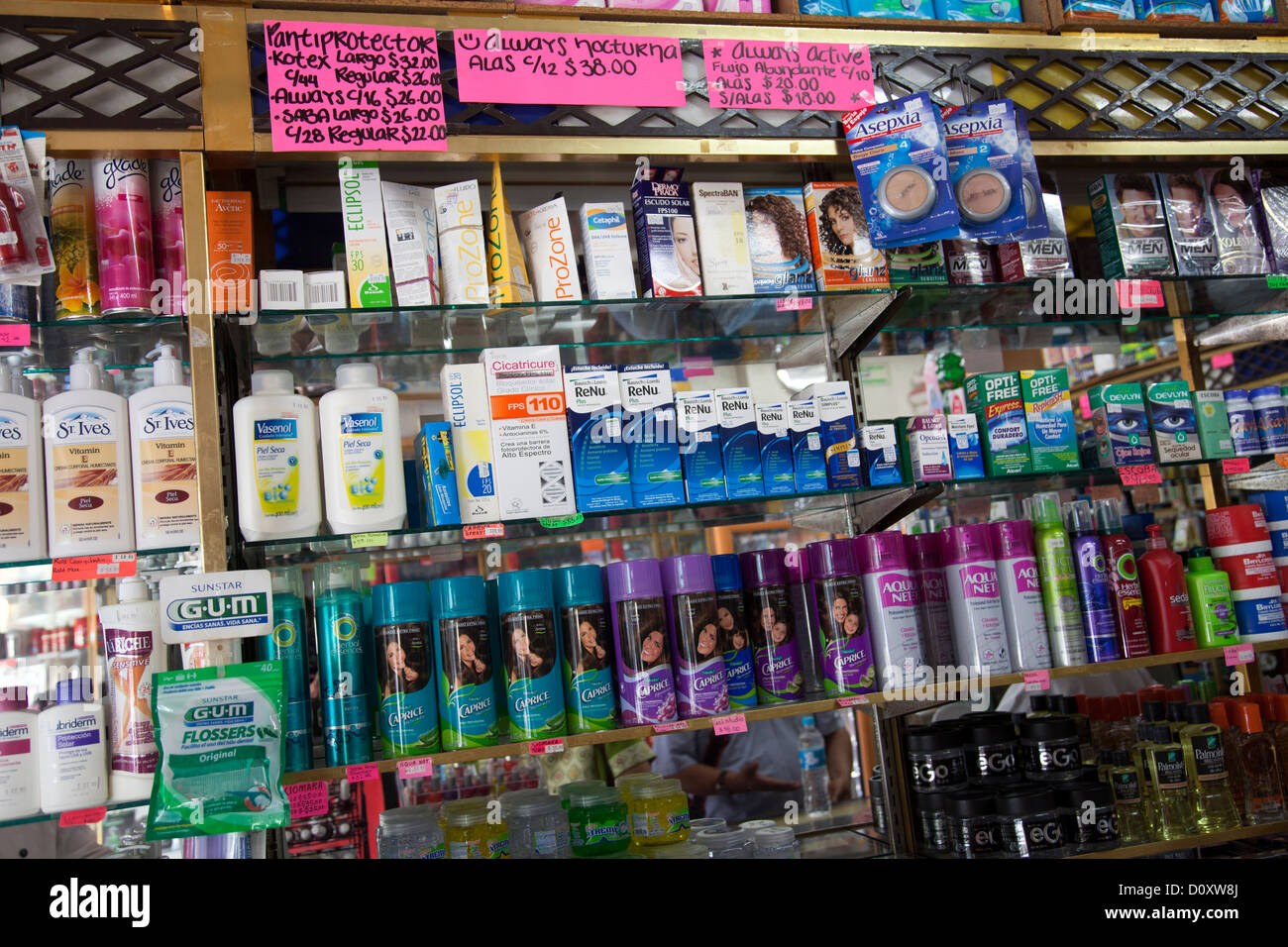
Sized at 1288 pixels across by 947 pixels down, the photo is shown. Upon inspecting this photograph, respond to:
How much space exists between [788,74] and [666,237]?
1.77ft

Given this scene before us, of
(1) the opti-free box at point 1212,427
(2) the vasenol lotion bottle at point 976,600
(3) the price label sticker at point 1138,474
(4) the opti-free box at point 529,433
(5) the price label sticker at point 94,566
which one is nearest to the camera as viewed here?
(5) the price label sticker at point 94,566

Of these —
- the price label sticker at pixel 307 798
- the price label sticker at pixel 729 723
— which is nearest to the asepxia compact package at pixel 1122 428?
the price label sticker at pixel 729 723

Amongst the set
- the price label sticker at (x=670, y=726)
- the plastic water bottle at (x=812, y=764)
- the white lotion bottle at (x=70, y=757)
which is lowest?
the plastic water bottle at (x=812, y=764)

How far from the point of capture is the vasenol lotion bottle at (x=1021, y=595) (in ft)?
7.19

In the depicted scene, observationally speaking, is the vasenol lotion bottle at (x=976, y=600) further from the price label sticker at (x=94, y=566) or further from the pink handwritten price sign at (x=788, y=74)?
the price label sticker at (x=94, y=566)

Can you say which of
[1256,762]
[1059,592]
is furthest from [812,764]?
[1059,592]

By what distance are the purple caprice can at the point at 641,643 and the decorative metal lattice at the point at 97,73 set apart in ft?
4.46

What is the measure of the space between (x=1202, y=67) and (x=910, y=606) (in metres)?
1.81

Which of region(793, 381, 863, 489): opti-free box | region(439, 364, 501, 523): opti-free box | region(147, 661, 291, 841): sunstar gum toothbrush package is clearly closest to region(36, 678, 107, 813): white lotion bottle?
region(147, 661, 291, 841): sunstar gum toothbrush package

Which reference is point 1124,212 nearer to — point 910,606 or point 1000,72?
point 1000,72

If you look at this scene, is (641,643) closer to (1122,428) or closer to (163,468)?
(163,468)

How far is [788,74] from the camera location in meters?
2.34

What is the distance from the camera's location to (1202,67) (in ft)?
8.61
